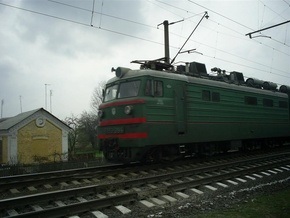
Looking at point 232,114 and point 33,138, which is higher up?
point 232,114

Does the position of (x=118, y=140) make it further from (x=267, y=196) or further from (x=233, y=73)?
(x=233, y=73)

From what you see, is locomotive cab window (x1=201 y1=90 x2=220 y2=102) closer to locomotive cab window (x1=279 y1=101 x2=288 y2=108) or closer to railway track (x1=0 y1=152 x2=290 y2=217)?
railway track (x1=0 y1=152 x2=290 y2=217)

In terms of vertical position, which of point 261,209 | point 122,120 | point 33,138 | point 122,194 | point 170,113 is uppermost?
point 170,113

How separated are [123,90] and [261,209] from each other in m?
6.57

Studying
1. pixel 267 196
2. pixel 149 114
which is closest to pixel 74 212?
pixel 267 196

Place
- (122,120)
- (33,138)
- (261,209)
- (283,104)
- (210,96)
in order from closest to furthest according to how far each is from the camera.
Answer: (261,209), (122,120), (210,96), (283,104), (33,138)

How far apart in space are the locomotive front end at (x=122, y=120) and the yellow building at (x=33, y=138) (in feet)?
60.5

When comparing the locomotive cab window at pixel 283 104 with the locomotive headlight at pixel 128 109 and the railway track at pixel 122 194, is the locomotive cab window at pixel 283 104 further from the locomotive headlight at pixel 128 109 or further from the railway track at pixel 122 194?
the locomotive headlight at pixel 128 109

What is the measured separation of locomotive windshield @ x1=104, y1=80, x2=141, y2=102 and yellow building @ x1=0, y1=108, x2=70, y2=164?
60.0 ft

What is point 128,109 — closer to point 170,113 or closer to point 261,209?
point 170,113

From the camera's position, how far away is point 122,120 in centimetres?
1116

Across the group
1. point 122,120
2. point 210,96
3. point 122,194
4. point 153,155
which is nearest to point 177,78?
A: point 210,96

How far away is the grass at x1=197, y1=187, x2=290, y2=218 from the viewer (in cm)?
626

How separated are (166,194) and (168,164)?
4.07 meters
